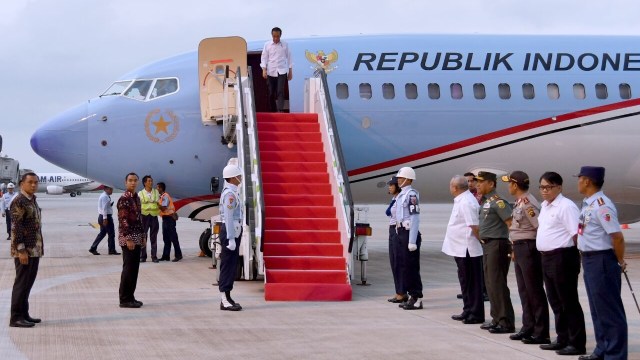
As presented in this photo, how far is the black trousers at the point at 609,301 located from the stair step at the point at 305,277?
5.12m

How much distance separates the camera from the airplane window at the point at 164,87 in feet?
56.9

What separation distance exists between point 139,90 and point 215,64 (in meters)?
1.67

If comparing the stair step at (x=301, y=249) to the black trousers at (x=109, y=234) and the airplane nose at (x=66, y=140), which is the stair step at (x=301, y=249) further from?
the black trousers at (x=109, y=234)

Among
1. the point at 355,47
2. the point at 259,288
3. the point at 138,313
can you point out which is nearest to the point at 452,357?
the point at 138,313

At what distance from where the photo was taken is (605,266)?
24.8ft

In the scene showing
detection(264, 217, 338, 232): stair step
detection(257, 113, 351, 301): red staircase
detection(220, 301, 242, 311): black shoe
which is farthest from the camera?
detection(264, 217, 338, 232): stair step

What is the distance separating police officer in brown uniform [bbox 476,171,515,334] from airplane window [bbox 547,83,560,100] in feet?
28.0

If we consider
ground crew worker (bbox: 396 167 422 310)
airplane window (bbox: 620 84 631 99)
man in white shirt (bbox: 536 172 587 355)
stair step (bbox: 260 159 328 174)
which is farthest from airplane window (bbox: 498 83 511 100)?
man in white shirt (bbox: 536 172 587 355)

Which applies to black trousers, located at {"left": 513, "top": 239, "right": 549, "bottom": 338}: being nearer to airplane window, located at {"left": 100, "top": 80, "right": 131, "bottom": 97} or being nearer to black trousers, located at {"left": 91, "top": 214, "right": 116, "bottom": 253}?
airplane window, located at {"left": 100, "top": 80, "right": 131, "bottom": 97}

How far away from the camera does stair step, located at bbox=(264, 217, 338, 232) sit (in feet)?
43.6

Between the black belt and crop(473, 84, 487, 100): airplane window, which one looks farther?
crop(473, 84, 487, 100): airplane window

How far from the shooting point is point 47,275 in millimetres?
15219

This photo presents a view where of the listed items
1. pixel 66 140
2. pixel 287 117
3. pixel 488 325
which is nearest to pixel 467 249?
pixel 488 325

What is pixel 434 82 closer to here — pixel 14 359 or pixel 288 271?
pixel 288 271
